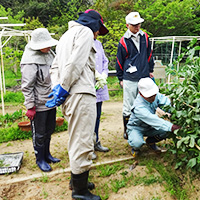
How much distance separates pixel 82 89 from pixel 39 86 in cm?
102

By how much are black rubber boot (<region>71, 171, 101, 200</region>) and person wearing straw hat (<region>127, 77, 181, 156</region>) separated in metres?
0.92

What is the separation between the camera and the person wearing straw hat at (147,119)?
280cm

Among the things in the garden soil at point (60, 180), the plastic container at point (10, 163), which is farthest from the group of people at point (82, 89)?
the plastic container at point (10, 163)

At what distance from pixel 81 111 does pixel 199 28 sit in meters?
13.2

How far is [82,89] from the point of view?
2.21 metres

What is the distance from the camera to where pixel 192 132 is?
245cm

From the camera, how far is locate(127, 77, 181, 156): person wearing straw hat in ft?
9.18

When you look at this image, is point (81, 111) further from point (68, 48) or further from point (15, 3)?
point (15, 3)

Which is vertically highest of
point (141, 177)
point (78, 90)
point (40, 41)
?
point (40, 41)

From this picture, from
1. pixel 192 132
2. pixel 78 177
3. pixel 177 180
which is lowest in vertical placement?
pixel 177 180

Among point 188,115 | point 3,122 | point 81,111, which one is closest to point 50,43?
point 81,111

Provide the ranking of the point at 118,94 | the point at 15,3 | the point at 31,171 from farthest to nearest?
the point at 15,3 < the point at 118,94 < the point at 31,171

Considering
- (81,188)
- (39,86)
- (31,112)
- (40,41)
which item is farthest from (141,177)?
(40,41)

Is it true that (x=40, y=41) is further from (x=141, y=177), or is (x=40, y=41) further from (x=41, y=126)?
(x=141, y=177)
